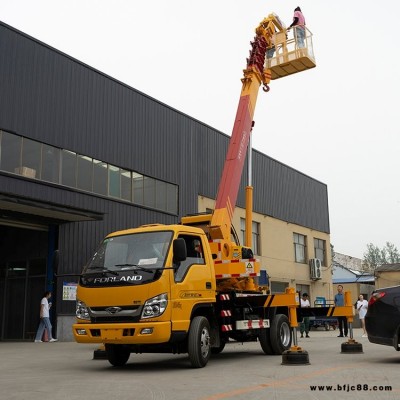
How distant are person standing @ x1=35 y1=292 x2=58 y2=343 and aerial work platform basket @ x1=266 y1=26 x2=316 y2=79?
10.4 m

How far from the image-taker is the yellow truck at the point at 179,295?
927 centimetres

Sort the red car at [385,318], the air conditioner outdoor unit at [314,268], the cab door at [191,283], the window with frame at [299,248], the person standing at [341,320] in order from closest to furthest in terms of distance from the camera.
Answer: the cab door at [191,283] < the red car at [385,318] < the person standing at [341,320] < the window with frame at [299,248] < the air conditioner outdoor unit at [314,268]

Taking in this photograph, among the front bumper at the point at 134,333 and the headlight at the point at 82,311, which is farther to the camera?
the headlight at the point at 82,311

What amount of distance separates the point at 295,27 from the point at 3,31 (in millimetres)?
9614

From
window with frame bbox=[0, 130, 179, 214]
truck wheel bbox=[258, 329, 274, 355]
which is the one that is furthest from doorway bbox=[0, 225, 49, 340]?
truck wheel bbox=[258, 329, 274, 355]

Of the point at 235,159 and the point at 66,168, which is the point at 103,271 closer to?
the point at 235,159

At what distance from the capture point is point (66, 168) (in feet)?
65.0

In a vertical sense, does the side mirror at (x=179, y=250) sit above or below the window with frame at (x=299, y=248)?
below

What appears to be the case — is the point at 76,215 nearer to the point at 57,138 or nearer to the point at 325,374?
the point at 57,138

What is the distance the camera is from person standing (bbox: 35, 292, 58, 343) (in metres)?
18.1

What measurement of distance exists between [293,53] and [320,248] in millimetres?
24951

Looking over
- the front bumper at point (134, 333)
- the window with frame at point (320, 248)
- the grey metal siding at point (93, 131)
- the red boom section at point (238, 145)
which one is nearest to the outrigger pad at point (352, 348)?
the red boom section at point (238, 145)

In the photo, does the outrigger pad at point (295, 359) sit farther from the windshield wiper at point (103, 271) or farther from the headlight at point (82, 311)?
the headlight at point (82, 311)

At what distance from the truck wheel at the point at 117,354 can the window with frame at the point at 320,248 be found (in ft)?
94.9
